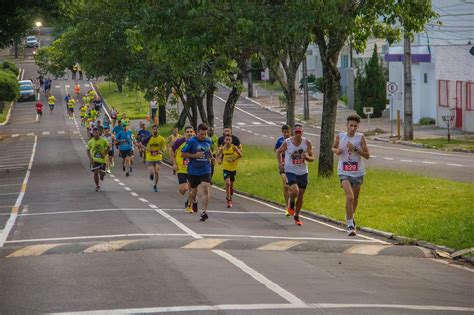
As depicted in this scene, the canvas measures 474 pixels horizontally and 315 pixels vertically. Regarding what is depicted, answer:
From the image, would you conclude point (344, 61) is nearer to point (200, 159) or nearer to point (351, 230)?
point (200, 159)

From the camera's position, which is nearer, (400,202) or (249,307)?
(249,307)

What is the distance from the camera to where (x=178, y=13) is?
27.0 metres

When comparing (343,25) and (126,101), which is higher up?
(343,25)

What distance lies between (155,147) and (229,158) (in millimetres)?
5481

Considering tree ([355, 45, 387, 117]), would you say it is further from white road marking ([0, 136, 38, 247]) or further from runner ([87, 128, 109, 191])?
runner ([87, 128, 109, 191])

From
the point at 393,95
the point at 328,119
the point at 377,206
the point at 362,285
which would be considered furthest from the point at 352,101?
the point at 362,285

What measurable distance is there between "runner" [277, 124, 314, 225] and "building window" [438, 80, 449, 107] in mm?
40229

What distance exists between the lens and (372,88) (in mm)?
67875

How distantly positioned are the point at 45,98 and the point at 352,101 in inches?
1414

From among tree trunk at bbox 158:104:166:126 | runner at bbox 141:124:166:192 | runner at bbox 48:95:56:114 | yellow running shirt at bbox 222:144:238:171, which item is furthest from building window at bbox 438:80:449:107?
yellow running shirt at bbox 222:144:238:171

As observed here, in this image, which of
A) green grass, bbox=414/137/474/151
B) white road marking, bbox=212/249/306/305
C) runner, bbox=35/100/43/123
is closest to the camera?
white road marking, bbox=212/249/306/305

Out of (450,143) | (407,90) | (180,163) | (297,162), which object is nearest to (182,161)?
(180,163)

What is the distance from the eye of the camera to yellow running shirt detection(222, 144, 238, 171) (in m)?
24.8

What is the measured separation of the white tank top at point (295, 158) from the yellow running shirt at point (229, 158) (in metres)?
4.15
